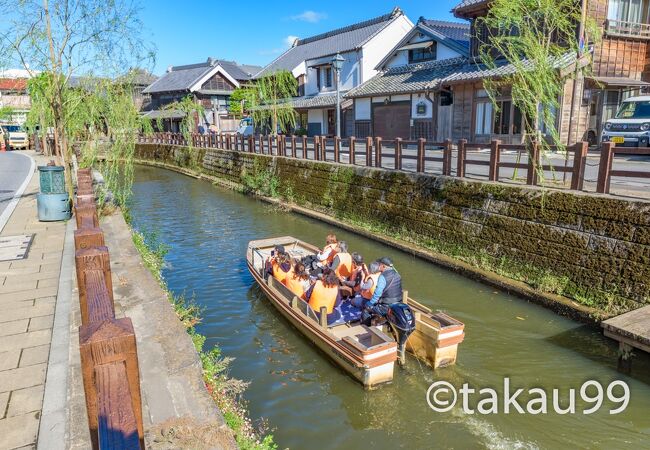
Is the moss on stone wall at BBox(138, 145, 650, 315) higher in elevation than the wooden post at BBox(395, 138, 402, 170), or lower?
lower

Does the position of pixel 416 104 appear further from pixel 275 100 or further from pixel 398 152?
pixel 398 152

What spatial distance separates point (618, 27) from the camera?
62.0ft

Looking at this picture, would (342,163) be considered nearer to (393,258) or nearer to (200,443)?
(393,258)

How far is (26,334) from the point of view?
17.0 ft

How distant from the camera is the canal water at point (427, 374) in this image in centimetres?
543

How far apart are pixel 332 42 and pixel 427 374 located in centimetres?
3374

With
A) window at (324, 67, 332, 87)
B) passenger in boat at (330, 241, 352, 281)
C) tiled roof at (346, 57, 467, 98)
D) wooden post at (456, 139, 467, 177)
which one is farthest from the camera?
window at (324, 67, 332, 87)

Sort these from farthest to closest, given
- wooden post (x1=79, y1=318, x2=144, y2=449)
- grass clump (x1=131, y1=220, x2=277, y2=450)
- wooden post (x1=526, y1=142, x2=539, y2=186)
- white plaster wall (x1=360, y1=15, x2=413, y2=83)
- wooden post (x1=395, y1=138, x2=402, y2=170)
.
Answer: white plaster wall (x1=360, y1=15, x2=413, y2=83), wooden post (x1=395, y1=138, x2=402, y2=170), wooden post (x1=526, y1=142, x2=539, y2=186), grass clump (x1=131, y1=220, x2=277, y2=450), wooden post (x1=79, y1=318, x2=144, y2=449)

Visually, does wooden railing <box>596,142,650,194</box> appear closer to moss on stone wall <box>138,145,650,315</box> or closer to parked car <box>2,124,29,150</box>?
moss on stone wall <box>138,145,650,315</box>

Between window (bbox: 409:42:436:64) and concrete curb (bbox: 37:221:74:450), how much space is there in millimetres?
23266

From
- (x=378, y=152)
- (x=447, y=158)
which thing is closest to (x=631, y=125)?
(x=447, y=158)

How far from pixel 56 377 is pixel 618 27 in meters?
22.8

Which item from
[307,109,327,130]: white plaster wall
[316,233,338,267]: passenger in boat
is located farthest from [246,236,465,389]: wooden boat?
[307,109,327,130]: white plaster wall

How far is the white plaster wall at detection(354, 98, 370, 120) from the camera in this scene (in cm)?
2780
